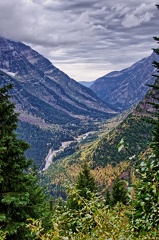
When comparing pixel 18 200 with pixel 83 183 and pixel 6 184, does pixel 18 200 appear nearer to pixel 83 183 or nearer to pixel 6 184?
pixel 6 184

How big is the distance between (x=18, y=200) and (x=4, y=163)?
→ 2108 millimetres

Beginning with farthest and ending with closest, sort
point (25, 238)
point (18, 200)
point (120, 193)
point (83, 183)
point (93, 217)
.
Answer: point (120, 193) → point (83, 183) → point (25, 238) → point (18, 200) → point (93, 217)

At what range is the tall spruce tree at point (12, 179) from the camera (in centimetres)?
1617

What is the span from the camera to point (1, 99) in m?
17.5

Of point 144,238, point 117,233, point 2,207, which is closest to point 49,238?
point 117,233

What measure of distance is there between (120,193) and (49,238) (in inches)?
1908

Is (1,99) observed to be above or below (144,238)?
above

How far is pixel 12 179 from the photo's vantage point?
16.7 meters

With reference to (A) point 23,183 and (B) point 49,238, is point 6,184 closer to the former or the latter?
(A) point 23,183

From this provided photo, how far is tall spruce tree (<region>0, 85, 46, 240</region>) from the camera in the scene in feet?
53.1

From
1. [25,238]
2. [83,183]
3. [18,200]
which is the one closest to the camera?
[18,200]

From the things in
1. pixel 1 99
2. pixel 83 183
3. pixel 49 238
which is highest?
pixel 1 99

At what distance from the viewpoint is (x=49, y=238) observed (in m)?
6.65

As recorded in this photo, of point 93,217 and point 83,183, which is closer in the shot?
point 93,217
